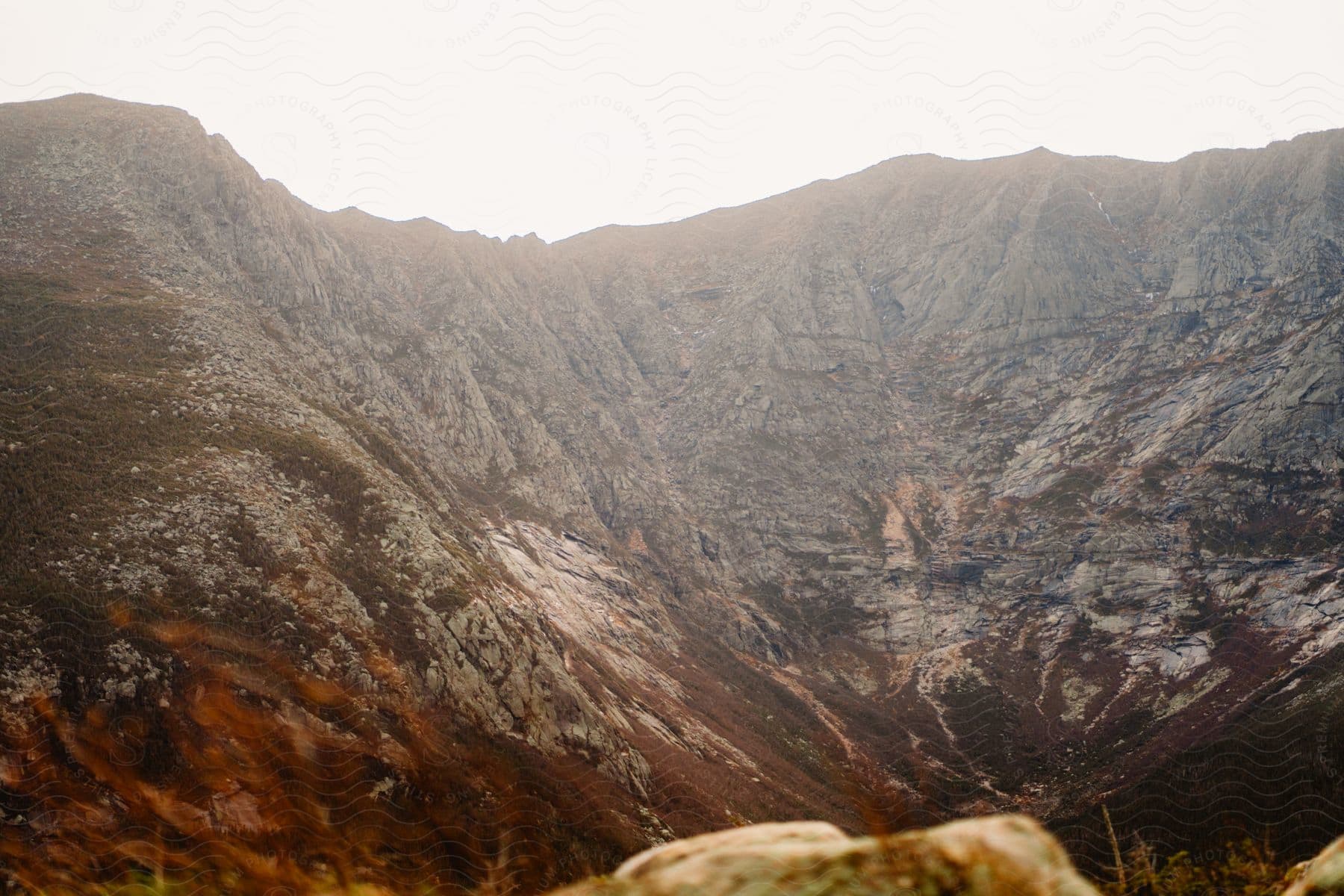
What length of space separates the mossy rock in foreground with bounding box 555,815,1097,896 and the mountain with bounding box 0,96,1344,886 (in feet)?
9.46

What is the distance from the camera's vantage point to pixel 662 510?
265 feet

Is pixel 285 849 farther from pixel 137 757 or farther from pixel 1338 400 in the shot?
pixel 1338 400

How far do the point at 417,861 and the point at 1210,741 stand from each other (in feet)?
142

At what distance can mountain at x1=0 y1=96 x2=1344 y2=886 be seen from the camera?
2356 cm

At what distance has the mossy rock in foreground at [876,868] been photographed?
5527 mm

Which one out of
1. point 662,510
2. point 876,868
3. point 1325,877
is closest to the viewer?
point 876,868

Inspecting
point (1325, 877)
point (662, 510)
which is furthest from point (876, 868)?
point (662, 510)

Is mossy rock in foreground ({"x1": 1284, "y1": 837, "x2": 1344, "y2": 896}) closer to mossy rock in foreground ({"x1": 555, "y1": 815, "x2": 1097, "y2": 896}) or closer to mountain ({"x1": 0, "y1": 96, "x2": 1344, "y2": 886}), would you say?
mossy rock in foreground ({"x1": 555, "y1": 815, "x2": 1097, "y2": 896})

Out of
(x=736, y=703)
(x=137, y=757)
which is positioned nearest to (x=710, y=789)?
(x=736, y=703)

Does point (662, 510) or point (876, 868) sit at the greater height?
point (876, 868)

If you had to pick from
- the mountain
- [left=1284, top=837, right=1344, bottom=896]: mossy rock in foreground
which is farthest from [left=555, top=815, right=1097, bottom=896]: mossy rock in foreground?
the mountain

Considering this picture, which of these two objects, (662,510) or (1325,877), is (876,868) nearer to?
(1325,877)

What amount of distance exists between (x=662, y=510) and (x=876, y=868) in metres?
75.3

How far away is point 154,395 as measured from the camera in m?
35.9
